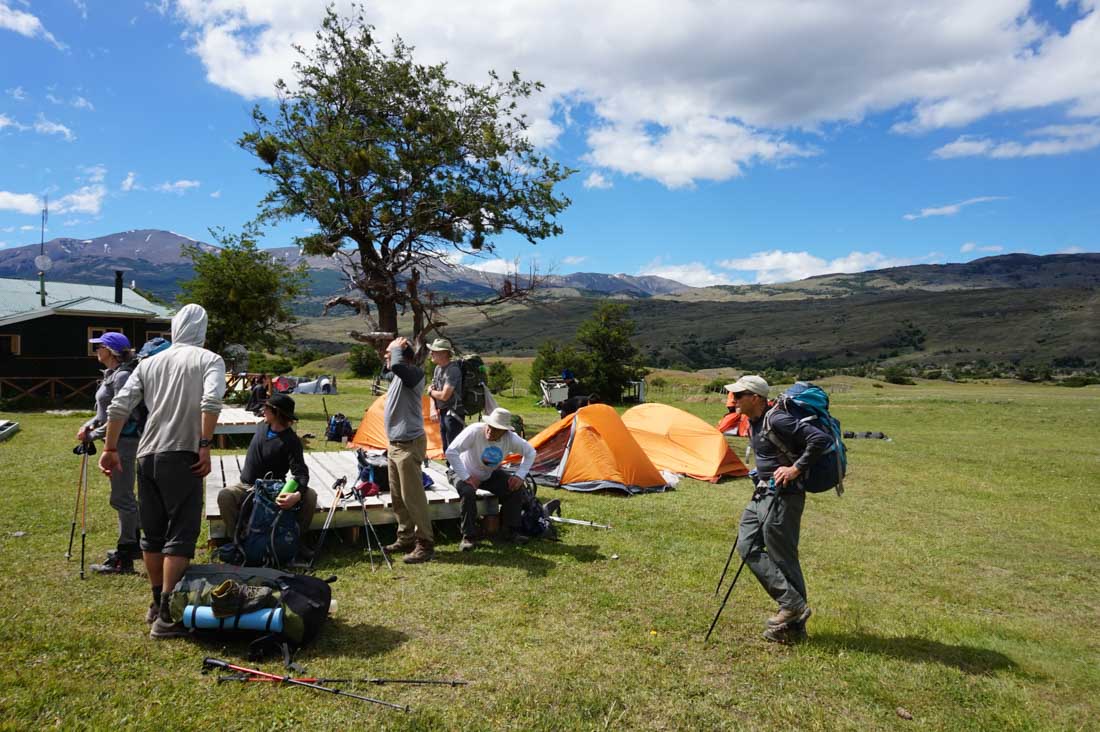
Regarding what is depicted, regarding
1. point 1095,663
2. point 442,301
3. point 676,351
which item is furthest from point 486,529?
point 676,351

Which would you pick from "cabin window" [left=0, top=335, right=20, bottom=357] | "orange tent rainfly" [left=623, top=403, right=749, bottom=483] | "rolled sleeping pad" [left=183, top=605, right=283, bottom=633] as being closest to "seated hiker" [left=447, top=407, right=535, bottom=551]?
"rolled sleeping pad" [left=183, top=605, right=283, bottom=633]

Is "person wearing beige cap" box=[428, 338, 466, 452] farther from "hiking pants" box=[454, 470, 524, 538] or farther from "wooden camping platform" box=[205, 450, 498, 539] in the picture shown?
"hiking pants" box=[454, 470, 524, 538]

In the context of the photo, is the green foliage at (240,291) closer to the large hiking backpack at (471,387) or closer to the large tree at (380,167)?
the large tree at (380,167)

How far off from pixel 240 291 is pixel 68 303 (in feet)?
25.0

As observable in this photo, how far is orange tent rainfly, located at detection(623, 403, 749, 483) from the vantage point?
12.7 meters

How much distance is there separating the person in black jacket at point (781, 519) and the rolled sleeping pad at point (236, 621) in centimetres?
349

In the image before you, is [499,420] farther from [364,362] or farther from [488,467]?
[364,362]

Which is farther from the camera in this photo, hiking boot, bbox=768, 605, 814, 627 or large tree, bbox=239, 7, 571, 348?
large tree, bbox=239, 7, 571, 348

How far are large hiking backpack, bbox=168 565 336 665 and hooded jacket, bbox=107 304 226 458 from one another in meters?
1.00

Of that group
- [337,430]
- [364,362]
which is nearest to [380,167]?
[337,430]

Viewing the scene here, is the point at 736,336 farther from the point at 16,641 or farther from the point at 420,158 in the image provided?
the point at 16,641

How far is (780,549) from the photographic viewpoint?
5039mm

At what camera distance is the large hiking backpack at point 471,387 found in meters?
8.88

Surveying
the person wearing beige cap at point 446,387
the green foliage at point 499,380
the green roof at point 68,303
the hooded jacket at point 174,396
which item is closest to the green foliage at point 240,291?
the green roof at point 68,303
